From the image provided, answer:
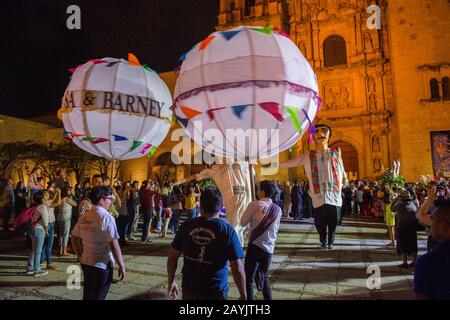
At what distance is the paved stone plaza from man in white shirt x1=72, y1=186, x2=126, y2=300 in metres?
1.23

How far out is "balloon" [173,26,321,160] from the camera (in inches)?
117

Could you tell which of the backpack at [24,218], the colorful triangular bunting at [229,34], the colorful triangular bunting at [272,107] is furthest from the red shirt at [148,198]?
the colorful triangular bunting at [272,107]

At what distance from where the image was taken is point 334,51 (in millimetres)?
23578

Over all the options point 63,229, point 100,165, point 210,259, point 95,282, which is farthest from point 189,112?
point 100,165

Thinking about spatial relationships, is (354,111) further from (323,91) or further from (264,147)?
(264,147)

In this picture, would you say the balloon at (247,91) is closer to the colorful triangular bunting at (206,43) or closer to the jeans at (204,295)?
the colorful triangular bunting at (206,43)

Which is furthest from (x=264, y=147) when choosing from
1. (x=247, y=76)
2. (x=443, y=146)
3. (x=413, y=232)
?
(x=443, y=146)

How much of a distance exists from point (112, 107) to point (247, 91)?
6.25 feet

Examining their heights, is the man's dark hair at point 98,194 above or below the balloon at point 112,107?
below

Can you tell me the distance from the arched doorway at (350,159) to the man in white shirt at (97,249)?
819 inches

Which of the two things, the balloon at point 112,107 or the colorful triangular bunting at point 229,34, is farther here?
the balloon at point 112,107

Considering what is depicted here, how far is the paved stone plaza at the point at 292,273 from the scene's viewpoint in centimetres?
425

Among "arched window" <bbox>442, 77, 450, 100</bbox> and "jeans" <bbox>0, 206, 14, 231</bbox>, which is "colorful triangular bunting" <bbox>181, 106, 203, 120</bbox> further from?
"arched window" <bbox>442, 77, 450, 100</bbox>

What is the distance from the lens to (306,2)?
79.7 ft
